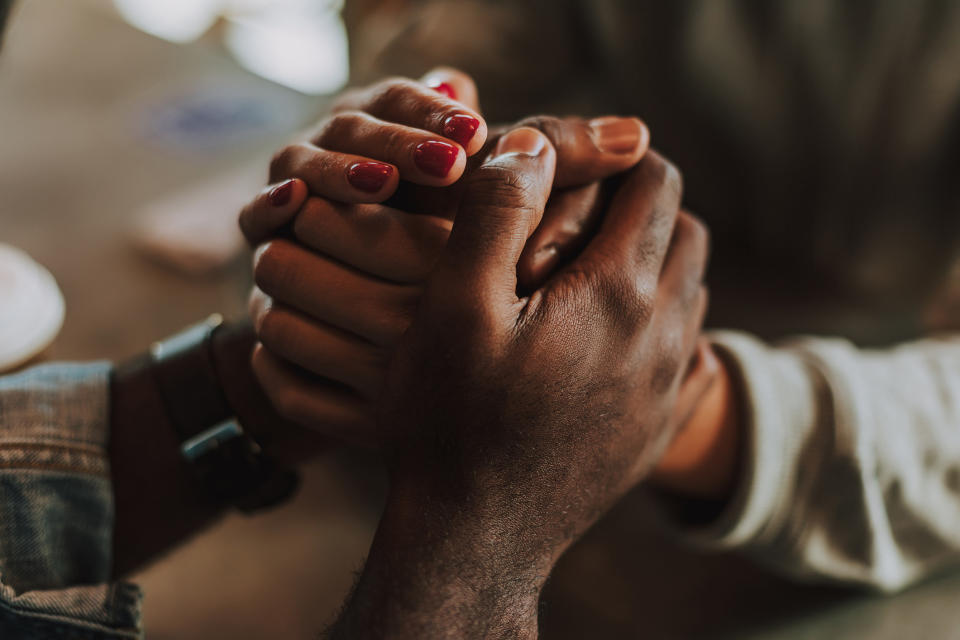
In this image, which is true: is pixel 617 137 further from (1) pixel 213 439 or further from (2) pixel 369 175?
(1) pixel 213 439

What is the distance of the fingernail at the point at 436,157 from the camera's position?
0.50 m

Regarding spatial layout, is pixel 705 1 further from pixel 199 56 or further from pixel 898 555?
pixel 199 56

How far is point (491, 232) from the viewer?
1.47 ft

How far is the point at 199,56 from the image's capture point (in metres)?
1.59

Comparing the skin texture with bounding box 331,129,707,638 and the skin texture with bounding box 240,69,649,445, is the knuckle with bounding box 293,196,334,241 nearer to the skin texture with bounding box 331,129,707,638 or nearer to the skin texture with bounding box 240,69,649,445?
the skin texture with bounding box 240,69,649,445

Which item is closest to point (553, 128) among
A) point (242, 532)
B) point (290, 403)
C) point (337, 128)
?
point (337, 128)

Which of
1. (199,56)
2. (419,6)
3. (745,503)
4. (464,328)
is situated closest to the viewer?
(464,328)

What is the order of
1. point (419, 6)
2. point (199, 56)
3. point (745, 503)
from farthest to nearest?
point (199, 56), point (419, 6), point (745, 503)

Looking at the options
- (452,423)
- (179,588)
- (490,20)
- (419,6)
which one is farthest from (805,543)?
(419,6)

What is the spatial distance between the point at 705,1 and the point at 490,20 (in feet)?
1.04

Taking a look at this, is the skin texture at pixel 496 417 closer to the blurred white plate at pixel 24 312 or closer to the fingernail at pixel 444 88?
the fingernail at pixel 444 88

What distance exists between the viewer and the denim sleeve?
50cm

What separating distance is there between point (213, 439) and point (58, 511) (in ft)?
0.41

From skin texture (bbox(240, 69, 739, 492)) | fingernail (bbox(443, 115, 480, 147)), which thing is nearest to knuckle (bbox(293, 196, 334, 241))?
skin texture (bbox(240, 69, 739, 492))
